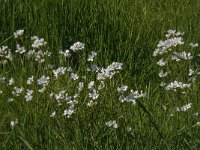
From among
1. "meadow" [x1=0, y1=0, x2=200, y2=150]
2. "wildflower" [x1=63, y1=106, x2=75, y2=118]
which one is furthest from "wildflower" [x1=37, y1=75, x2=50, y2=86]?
"wildflower" [x1=63, y1=106, x2=75, y2=118]

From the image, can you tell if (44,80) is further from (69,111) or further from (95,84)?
(95,84)

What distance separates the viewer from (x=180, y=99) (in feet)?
9.07

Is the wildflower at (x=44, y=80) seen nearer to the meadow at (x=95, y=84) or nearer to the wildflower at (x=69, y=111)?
the meadow at (x=95, y=84)

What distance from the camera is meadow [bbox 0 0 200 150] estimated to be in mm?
2539

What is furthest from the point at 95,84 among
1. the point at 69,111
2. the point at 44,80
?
the point at 69,111

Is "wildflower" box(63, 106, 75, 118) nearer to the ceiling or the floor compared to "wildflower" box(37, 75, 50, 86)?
nearer to the floor

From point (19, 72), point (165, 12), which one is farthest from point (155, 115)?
point (165, 12)

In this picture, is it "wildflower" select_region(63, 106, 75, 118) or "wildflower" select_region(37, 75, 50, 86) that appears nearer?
"wildflower" select_region(63, 106, 75, 118)

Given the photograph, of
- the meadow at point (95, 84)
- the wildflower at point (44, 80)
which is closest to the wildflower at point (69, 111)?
the meadow at point (95, 84)

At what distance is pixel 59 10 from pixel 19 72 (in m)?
0.95

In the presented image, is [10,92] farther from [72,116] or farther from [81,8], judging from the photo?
[81,8]

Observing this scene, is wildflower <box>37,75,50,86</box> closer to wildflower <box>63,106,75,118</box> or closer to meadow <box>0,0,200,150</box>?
meadow <box>0,0,200,150</box>

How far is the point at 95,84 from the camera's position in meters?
2.93

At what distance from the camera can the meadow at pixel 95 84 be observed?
2539mm
